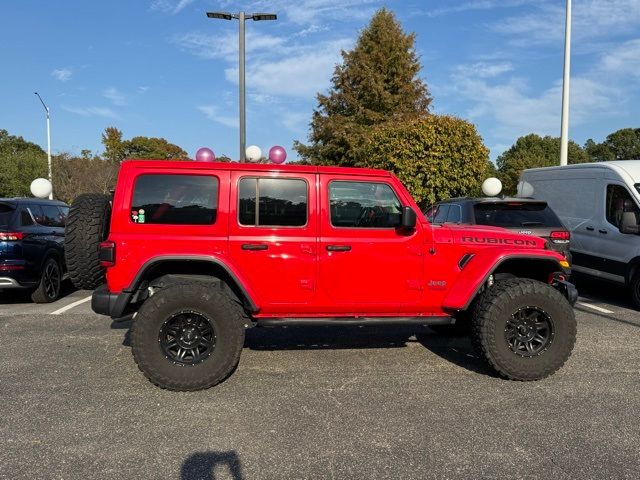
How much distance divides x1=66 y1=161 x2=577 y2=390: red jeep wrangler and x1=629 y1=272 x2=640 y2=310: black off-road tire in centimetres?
376

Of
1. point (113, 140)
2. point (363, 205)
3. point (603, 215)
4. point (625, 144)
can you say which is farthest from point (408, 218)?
point (625, 144)

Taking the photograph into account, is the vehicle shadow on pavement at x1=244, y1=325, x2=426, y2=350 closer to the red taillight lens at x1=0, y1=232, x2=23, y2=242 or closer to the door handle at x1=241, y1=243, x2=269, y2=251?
the door handle at x1=241, y1=243, x2=269, y2=251

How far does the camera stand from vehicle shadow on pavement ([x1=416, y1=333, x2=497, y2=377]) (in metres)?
4.59

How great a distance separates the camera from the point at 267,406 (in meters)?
3.71

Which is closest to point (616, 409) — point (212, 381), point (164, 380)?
point (212, 381)

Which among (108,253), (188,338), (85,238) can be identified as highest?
(85,238)

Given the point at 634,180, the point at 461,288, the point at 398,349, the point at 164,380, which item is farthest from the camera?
the point at 634,180

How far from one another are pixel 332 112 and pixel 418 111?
17.5 feet

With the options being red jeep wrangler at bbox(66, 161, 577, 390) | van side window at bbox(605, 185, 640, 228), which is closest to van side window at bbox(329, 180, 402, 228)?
red jeep wrangler at bbox(66, 161, 577, 390)

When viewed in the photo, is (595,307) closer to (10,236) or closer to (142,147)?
(10,236)

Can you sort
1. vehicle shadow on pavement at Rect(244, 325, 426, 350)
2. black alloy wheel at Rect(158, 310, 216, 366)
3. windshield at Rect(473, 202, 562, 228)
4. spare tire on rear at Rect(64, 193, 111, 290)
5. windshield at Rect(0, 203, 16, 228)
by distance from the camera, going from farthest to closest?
1. windshield at Rect(0, 203, 16, 228)
2. windshield at Rect(473, 202, 562, 228)
3. vehicle shadow on pavement at Rect(244, 325, 426, 350)
4. spare tire on rear at Rect(64, 193, 111, 290)
5. black alloy wheel at Rect(158, 310, 216, 366)

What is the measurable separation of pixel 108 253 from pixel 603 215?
7.49 metres

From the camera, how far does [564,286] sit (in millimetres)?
4523

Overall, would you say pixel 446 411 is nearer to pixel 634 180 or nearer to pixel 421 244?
pixel 421 244
